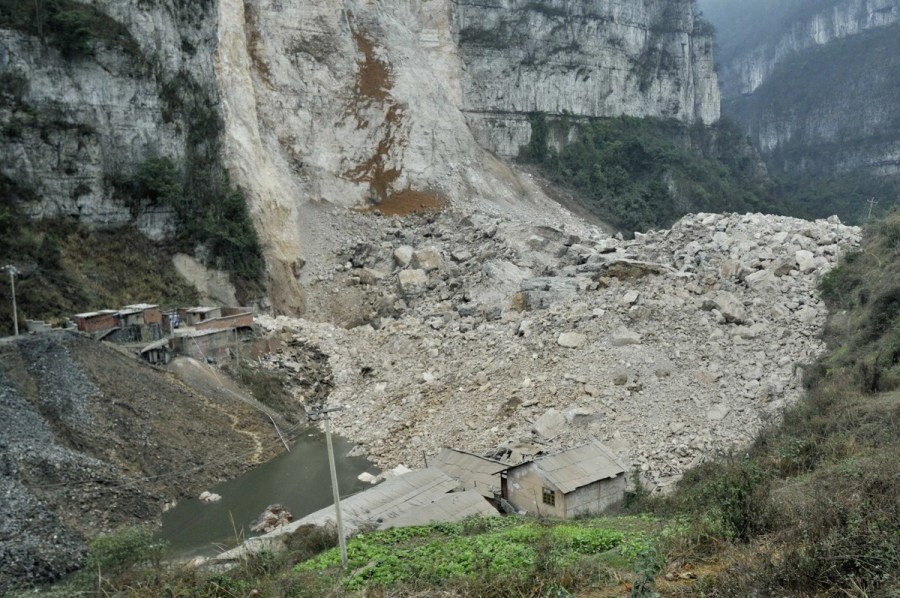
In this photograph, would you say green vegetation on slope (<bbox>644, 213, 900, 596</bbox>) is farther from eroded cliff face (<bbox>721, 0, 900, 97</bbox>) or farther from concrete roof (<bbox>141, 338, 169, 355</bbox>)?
eroded cliff face (<bbox>721, 0, 900, 97</bbox>)

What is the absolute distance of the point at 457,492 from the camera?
551 inches

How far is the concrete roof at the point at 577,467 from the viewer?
13.6 m

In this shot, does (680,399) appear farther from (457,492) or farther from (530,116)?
(530,116)

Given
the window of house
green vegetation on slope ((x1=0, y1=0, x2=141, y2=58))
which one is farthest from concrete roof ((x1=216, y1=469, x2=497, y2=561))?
green vegetation on slope ((x1=0, y1=0, x2=141, y2=58))

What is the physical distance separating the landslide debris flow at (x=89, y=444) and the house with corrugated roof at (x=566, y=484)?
7.89m

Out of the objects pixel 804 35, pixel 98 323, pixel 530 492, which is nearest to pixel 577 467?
pixel 530 492

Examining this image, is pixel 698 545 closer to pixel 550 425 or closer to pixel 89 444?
pixel 550 425

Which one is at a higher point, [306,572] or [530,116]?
[530,116]

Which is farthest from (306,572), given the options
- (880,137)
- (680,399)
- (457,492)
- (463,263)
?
(880,137)

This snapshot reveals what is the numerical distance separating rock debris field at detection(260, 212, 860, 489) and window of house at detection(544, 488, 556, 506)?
2.39 metres

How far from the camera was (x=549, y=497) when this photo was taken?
13547mm

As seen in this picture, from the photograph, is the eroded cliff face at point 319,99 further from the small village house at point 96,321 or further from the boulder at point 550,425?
the boulder at point 550,425

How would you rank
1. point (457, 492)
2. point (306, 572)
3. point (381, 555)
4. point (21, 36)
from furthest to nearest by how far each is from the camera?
point (21, 36)
point (457, 492)
point (381, 555)
point (306, 572)

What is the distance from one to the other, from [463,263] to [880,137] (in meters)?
62.3
